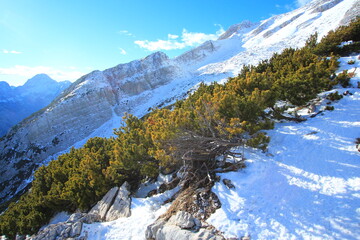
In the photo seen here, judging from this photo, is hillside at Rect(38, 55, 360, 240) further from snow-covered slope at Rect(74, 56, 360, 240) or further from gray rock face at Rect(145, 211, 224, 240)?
gray rock face at Rect(145, 211, 224, 240)

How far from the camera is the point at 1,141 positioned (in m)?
61.1

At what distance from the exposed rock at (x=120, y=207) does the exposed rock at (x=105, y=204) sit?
29 cm

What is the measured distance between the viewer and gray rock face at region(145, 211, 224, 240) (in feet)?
18.9

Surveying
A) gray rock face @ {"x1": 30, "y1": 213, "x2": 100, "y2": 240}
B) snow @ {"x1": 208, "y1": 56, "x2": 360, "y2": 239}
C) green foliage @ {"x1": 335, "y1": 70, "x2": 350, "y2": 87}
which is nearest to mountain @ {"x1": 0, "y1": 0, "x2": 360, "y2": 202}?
green foliage @ {"x1": 335, "y1": 70, "x2": 350, "y2": 87}

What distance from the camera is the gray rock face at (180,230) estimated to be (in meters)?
5.76

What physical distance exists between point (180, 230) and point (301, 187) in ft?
15.9

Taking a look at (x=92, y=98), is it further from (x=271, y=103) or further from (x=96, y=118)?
(x=271, y=103)

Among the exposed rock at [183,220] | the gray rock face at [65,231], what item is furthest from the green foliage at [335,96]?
the gray rock face at [65,231]

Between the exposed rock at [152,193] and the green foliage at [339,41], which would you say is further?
the green foliage at [339,41]

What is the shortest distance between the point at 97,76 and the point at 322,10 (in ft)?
314

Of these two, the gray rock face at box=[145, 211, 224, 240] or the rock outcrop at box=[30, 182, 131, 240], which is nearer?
the gray rock face at box=[145, 211, 224, 240]

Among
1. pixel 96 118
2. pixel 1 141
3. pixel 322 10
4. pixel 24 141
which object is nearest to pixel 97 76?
pixel 96 118

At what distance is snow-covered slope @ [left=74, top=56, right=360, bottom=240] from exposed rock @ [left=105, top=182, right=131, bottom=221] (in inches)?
14.7

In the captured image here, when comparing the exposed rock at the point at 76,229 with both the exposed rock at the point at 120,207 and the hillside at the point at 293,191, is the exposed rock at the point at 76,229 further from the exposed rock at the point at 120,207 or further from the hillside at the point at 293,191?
the exposed rock at the point at 120,207
